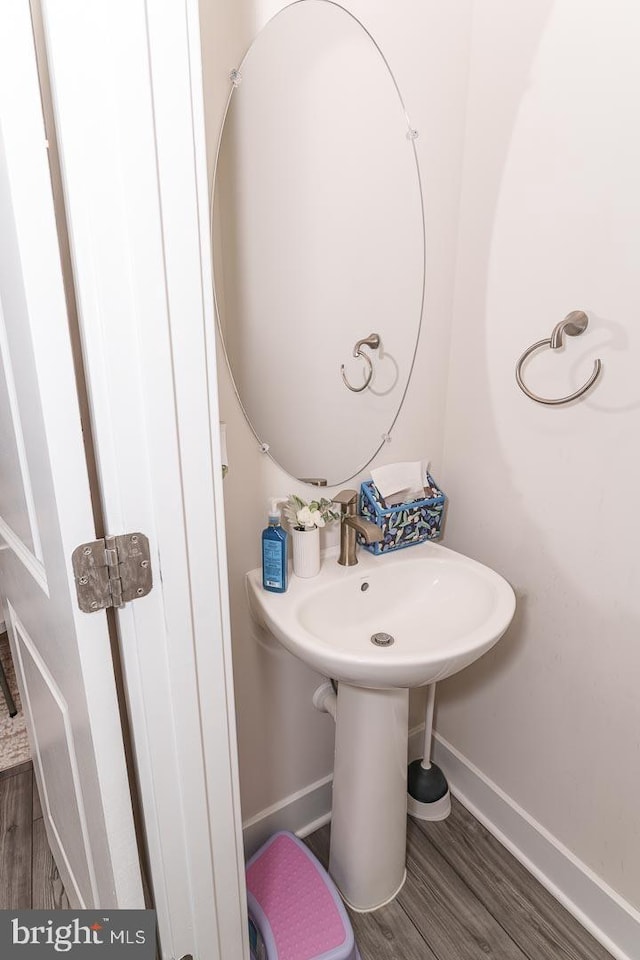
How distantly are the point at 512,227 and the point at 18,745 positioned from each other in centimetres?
214

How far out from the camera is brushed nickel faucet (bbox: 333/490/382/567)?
1.25 meters

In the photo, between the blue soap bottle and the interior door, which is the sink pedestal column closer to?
the blue soap bottle

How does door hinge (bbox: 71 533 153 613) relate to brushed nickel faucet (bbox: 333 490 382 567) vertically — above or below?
above

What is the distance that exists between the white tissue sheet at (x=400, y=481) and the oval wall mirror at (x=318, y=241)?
2.2 inches

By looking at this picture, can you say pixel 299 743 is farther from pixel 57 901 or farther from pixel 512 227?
pixel 512 227

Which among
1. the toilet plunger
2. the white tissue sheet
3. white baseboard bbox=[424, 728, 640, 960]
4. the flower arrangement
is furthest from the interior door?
white baseboard bbox=[424, 728, 640, 960]

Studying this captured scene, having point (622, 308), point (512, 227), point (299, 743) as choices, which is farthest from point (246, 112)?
point (299, 743)

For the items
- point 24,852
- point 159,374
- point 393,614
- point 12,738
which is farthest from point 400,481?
point 12,738

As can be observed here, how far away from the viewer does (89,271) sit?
0.61 m

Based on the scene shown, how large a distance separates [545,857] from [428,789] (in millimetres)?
321

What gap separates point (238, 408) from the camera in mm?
1146

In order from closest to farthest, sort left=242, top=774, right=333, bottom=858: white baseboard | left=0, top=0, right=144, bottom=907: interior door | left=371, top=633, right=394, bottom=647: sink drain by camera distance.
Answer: left=0, top=0, right=144, bottom=907: interior door → left=371, top=633, right=394, bottom=647: sink drain → left=242, top=774, right=333, bottom=858: white baseboard

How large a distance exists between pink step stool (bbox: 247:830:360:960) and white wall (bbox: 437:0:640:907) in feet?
1.82

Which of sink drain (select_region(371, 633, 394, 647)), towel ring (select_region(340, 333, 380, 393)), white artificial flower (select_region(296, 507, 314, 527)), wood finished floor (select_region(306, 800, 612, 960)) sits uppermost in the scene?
towel ring (select_region(340, 333, 380, 393))
